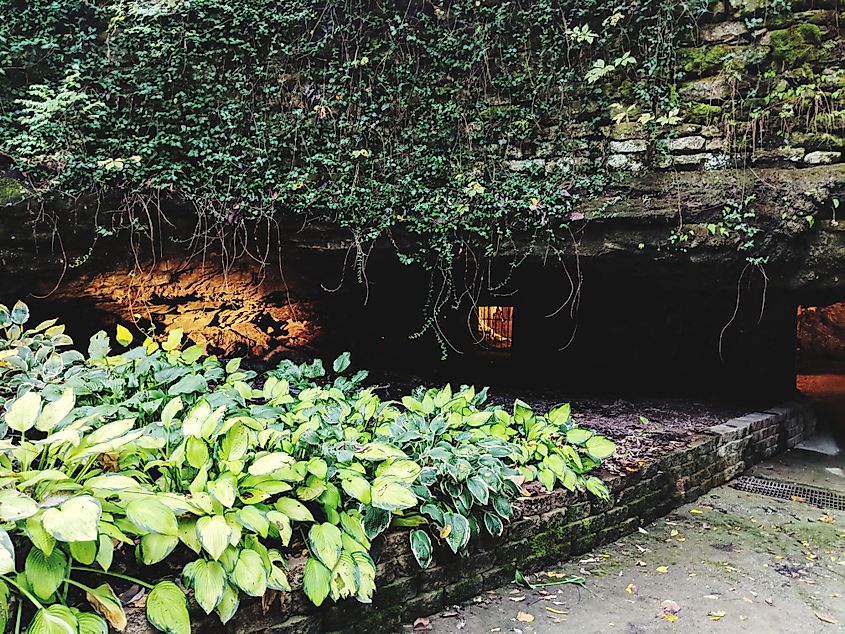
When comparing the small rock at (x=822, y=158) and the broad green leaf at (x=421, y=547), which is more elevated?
the small rock at (x=822, y=158)

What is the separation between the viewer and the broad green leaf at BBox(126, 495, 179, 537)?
1.46 m

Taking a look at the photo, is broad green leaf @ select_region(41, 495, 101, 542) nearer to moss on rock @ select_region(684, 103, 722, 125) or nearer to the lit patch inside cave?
moss on rock @ select_region(684, 103, 722, 125)

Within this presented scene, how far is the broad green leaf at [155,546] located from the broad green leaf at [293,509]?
38 centimetres

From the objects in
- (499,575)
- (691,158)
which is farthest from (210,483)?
(691,158)

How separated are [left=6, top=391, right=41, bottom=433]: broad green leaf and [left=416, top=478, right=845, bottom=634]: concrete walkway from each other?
1.66 metres

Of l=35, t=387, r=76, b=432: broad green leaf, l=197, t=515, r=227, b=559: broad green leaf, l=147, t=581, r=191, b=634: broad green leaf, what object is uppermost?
l=35, t=387, r=76, b=432: broad green leaf

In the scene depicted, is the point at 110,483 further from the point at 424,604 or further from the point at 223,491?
the point at 424,604

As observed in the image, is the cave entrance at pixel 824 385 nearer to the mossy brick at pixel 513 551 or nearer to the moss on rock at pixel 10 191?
the mossy brick at pixel 513 551

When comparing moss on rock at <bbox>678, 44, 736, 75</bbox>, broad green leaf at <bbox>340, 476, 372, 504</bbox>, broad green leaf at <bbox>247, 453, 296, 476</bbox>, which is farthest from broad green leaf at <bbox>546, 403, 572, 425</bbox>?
moss on rock at <bbox>678, 44, 736, 75</bbox>

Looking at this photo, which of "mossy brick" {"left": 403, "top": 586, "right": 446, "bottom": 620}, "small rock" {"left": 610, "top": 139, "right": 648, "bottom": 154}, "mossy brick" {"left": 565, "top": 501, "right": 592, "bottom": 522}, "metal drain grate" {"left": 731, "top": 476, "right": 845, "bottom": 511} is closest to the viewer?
"mossy brick" {"left": 403, "top": 586, "right": 446, "bottom": 620}

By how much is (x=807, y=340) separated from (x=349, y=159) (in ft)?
43.4

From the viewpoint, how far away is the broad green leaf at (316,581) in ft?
5.98

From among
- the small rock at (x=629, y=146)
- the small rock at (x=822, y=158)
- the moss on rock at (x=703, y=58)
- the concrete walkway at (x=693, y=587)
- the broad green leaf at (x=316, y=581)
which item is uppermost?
the moss on rock at (x=703, y=58)

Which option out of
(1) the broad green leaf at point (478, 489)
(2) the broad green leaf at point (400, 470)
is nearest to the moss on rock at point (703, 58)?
(1) the broad green leaf at point (478, 489)
